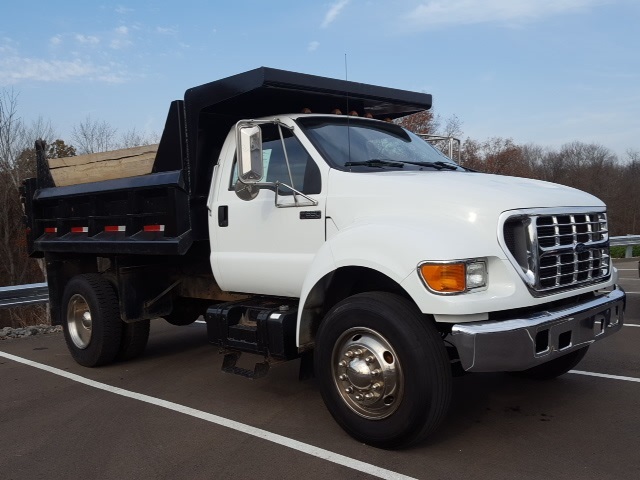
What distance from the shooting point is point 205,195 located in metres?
5.59

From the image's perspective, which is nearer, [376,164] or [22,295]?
[376,164]

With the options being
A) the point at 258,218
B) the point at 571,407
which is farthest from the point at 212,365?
the point at 571,407

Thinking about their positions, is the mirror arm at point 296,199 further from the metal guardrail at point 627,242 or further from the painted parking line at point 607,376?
the metal guardrail at point 627,242

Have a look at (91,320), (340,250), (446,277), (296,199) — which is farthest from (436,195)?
(91,320)

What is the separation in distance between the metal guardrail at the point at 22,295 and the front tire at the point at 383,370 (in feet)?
21.2

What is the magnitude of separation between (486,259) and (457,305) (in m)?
0.36

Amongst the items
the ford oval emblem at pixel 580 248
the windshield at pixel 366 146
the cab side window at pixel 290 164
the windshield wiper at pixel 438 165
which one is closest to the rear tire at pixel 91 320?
the cab side window at pixel 290 164

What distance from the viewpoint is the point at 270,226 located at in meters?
4.87

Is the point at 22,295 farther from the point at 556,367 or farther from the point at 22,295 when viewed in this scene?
the point at 556,367

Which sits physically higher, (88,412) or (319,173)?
(319,173)

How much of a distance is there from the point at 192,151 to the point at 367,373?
267cm

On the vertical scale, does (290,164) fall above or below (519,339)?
above

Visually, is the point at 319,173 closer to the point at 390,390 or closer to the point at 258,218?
the point at 258,218

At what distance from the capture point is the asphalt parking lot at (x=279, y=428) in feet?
12.4
